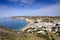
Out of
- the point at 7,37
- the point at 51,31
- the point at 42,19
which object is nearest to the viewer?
the point at 7,37

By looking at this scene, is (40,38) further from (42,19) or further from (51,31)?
(42,19)

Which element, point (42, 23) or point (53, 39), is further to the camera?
point (42, 23)

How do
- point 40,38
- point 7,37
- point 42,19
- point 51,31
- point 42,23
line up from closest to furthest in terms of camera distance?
1. point 7,37
2. point 40,38
3. point 51,31
4. point 42,23
5. point 42,19

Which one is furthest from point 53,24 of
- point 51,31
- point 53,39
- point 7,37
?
point 7,37

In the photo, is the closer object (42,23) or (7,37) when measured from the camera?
(7,37)

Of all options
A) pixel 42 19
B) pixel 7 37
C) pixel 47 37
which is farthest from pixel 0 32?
pixel 42 19

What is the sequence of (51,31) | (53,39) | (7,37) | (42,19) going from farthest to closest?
(42,19) < (51,31) < (53,39) < (7,37)

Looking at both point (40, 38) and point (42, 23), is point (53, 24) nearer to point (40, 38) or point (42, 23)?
point (42, 23)

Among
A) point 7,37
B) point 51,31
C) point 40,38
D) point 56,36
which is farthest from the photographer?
point 51,31

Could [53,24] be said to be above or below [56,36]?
above
